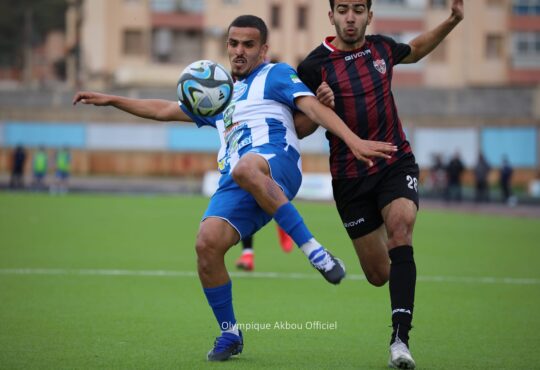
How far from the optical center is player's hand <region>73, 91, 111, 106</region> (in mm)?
8424

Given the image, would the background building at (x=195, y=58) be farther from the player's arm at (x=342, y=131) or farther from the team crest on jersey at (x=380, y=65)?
the player's arm at (x=342, y=131)

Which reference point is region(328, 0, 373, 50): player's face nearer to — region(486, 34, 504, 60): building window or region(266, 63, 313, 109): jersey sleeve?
region(266, 63, 313, 109): jersey sleeve

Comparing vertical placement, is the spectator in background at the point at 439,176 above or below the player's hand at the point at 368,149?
below

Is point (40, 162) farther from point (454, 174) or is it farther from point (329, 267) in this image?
point (329, 267)

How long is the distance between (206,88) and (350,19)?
1311mm

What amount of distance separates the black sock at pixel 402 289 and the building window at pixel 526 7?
2515 inches

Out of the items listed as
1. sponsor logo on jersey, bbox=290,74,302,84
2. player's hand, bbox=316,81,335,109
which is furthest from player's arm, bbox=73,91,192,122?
player's hand, bbox=316,81,335,109

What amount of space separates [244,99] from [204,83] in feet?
1.30

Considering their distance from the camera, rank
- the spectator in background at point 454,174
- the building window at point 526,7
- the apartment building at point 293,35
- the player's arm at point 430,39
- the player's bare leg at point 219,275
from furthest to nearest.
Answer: the building window at point 526,7 → the apartment building at point 293,35 → the spectator in background at point 454,174 → the player's arm at point 430,39 → the player's bare leg at point 219,275

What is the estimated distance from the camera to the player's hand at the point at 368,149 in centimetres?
749

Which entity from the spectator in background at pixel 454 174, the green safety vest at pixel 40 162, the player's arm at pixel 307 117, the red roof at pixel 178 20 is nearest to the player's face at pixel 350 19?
the player's arm at pixel 307 117

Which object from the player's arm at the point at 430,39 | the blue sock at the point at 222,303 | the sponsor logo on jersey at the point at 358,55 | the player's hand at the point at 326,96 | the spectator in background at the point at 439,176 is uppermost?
the player's arm at the point at 430,39

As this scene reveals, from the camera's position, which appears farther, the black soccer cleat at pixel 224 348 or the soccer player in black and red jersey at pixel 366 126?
the soccer player in black and red jersey at pixel 366 126

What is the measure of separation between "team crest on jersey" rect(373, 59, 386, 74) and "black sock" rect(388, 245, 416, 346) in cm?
146
